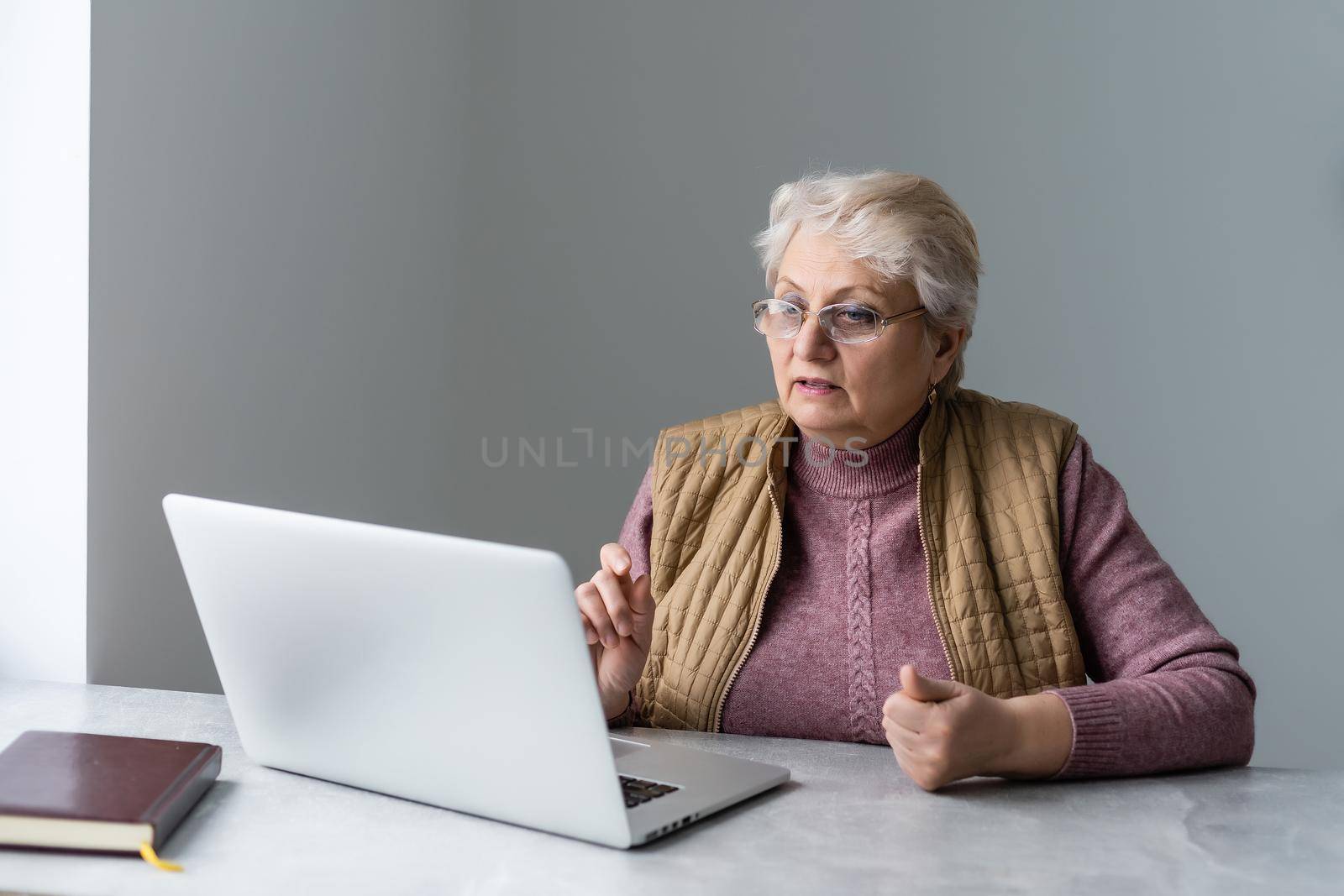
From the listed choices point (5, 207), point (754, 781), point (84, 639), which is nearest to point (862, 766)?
point (754, 781)

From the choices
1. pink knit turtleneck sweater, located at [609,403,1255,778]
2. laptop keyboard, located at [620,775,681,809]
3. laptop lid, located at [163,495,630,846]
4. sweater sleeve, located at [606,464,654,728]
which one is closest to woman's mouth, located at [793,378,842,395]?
pink knit turtleneck sweater, located at [609,403,1255,778]

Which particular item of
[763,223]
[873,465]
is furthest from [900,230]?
[763,223]

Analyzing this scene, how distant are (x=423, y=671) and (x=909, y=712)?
1.48 ft

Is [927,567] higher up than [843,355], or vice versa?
[843,355]

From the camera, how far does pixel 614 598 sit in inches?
52.2

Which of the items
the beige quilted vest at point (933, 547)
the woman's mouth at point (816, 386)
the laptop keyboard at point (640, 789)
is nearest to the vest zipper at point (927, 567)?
the beige quilted vest at point (933, 547)

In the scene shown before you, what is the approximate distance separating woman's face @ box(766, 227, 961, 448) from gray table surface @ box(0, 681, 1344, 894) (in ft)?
1.65

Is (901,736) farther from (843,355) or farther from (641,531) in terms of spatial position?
(641,531)

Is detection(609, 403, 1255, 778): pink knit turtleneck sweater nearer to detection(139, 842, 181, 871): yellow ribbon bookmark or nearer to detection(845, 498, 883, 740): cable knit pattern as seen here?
detection(845, 498, 883, 740): cable knit pattern

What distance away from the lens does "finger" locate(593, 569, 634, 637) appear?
1.32m

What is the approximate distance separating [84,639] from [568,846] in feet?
3.11

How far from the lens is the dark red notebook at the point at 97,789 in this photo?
Answer: 935mm

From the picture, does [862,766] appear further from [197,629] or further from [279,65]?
[279,65]

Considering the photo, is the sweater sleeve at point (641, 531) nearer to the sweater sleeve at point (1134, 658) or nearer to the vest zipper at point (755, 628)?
the vest zipper at point (755, 628)
